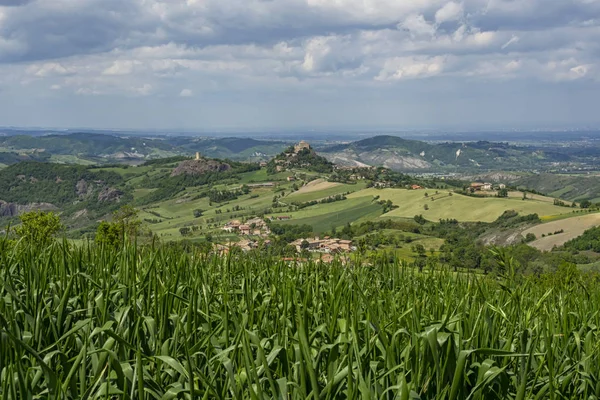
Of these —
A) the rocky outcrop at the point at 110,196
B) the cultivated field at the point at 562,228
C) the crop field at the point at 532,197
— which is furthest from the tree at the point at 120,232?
the rocky outcrop at the point at 110,196

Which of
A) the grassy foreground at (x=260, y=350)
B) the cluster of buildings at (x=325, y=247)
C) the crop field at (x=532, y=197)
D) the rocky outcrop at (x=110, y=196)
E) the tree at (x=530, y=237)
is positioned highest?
the grassy foreground at (x=260, y=350)

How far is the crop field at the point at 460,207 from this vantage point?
116m

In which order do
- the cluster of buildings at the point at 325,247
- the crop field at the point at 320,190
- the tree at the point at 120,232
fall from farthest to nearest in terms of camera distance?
the crop field at the point at 320,190 → the cluster of buildings at the point at 325,247 → the tree at the point at 120,232

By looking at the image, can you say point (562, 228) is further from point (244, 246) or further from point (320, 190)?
point (244, 246)

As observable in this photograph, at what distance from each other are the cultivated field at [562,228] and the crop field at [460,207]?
1234 cm

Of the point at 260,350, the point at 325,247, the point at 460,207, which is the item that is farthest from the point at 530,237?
the point at 260,350

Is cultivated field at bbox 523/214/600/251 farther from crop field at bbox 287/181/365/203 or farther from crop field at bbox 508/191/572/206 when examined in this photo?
crop field at bbox 287/181/365/203

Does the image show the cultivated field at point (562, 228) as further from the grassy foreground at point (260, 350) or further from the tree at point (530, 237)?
the grassy foreground at point (260, 350)

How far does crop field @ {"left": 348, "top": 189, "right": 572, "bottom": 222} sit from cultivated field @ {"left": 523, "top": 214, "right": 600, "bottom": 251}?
12.3 m

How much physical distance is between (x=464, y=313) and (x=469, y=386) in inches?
17.1

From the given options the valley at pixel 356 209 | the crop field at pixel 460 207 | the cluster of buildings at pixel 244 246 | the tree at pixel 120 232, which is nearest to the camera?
the tree at pixel 120 232

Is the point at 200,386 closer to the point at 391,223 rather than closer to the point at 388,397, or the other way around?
the point at 388,397

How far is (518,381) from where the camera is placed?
2346 mm

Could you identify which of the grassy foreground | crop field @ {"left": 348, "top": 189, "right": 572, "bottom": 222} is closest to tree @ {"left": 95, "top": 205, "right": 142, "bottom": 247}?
the grassy foreground
